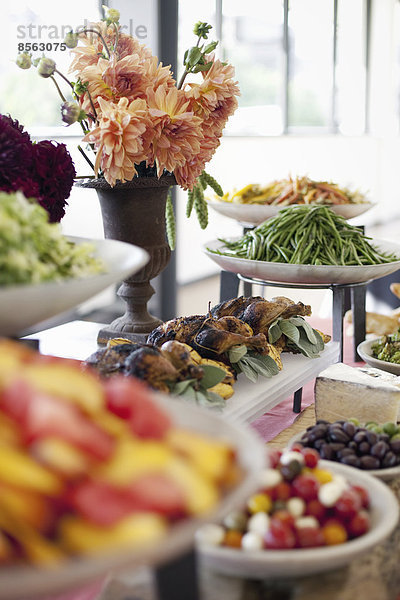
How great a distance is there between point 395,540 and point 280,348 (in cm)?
58

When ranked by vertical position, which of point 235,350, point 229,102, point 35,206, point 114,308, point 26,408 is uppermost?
point 229,102

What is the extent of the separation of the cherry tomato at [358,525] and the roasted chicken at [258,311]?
0.63 meters

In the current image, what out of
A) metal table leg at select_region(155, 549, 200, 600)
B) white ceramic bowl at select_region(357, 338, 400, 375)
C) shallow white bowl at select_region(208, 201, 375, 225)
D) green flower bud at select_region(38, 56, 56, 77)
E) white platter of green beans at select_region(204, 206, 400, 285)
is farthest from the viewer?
shallow white bowl at select_region(208, 201, 375, 225)

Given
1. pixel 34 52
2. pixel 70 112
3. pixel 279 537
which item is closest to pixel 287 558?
pixel 279 537

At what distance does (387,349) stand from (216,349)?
1.94 feet

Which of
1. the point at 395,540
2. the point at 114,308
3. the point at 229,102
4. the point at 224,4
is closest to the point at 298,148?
the point at 224,4

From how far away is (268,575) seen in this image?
0.67 meters

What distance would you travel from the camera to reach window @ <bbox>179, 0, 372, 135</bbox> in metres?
5.85

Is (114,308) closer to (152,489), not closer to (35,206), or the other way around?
(35,206)

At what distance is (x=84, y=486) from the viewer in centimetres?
46

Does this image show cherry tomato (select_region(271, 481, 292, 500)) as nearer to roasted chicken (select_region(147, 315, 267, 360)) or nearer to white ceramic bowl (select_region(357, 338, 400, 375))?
roasted chicken (select_region(147, 315, 267, 360))

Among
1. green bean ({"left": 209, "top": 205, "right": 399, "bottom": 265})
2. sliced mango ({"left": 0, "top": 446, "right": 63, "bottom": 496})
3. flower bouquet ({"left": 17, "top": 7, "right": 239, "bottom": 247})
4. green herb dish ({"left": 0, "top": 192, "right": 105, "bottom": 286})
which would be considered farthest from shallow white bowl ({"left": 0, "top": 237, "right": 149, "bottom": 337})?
green bean ({"left": 209, "top": 205, "right": 399, "bottom": 265})

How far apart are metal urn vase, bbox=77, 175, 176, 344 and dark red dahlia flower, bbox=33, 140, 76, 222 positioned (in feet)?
0.74

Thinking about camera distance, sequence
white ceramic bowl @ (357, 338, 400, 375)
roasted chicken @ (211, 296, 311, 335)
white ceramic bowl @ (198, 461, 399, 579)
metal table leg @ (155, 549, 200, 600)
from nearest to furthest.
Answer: metal table leg @ (155, 549, 200, 600) < white ceramic bowl @ (198, 461, 399, 579) < roasted chicken @ (211, 296, 311, 335) < white ceramic bowl @ (357, 338, 400, 375)
